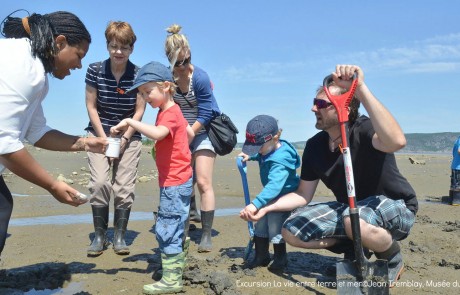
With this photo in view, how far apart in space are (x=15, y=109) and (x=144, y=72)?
4.25 feet

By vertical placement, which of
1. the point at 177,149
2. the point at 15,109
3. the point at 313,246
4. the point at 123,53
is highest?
the point at 123,53

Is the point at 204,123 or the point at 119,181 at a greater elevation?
the point at 204,123

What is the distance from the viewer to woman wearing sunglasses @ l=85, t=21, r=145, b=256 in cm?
497

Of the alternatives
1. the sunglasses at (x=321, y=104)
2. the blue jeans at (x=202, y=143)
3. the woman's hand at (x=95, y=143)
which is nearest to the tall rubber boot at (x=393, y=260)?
the sunglasses at (x=321, y=104)

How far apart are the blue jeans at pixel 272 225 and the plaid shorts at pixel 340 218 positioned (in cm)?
19

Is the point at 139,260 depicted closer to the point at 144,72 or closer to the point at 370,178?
the point at 144,72

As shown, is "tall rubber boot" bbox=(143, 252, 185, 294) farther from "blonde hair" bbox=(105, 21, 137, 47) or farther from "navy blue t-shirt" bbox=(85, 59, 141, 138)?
"blonde hair" bbox=(105, 21, 137, 47)

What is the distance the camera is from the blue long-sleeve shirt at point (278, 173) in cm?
421

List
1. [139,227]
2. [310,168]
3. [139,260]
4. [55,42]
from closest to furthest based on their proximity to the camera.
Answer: [55,42]
[310,168]
[139,260]
[139,227]

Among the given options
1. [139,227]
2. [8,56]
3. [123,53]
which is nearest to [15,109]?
[8,56]

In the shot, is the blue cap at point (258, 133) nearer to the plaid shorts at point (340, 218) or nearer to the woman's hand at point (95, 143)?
the plaid shorts at point (340, 218)

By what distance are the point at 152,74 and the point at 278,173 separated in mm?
1374

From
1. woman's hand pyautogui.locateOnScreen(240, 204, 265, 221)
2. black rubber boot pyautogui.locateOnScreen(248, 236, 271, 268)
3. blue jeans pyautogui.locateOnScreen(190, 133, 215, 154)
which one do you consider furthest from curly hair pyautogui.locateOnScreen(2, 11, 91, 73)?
black rubber boot pyautogui.locateOnScreen(248, 236, 271, 268)

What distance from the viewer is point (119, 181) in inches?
204
